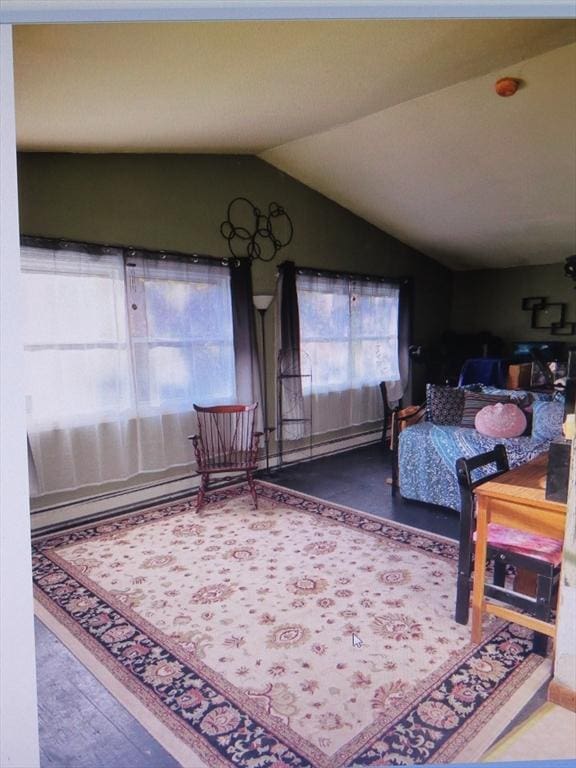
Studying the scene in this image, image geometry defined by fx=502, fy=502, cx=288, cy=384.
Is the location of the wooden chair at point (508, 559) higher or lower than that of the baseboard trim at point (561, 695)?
higher

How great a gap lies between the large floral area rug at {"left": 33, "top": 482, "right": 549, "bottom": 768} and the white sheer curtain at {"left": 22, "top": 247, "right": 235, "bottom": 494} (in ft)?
Answer: 2.21

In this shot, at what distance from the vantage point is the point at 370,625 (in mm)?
2266

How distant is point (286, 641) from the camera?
85.4 inches

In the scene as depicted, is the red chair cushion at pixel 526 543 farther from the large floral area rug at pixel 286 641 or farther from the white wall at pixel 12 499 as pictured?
the white wall at pixel 12 499

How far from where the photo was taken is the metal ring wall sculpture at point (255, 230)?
4.52 meters

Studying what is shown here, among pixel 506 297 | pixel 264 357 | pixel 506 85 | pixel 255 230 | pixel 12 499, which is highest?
pixel 506 85

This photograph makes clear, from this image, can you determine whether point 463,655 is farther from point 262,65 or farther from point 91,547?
point 262,65

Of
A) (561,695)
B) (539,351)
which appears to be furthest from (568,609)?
(539,351)

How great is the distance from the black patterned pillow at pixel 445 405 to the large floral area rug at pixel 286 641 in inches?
39.4

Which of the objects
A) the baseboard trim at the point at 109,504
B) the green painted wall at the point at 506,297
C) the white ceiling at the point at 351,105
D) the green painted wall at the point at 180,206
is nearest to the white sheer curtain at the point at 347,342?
the green painted wall at the point at 180,206

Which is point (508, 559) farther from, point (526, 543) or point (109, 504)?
point (109, 504)

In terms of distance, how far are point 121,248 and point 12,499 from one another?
3.02 m

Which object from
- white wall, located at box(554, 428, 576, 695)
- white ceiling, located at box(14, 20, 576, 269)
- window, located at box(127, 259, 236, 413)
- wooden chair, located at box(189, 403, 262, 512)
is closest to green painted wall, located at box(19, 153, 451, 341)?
white ceiling, located at box(14, 20, 576, 269)

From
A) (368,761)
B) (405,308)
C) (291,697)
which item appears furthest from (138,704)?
(405,308)
